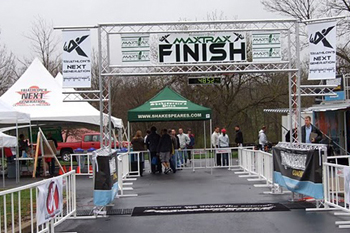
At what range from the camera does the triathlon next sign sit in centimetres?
1356

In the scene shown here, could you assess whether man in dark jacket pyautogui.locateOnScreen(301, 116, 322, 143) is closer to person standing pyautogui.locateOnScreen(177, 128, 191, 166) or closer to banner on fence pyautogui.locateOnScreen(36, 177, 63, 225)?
person standing pyautogui.locateOnScreen(177, 128, 191, 166)

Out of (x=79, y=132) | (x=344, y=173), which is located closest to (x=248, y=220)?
(x=344, y=173)

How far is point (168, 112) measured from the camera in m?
21.0

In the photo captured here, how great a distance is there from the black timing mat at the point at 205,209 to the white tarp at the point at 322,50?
339 cm

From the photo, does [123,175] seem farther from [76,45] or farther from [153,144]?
[76,45]

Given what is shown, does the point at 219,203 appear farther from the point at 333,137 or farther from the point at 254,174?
the point at 333,137

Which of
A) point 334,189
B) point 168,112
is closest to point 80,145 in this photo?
point 168,112

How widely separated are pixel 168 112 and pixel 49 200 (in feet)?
43.4

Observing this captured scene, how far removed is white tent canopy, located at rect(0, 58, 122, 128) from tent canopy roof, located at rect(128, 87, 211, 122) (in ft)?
8.79

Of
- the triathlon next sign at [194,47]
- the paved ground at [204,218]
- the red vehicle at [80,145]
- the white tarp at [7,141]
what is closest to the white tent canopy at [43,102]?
the white tarp at [7,141]

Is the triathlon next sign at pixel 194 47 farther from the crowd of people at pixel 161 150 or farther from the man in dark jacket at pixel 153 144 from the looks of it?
the man in dark jacket at pixel 153 144

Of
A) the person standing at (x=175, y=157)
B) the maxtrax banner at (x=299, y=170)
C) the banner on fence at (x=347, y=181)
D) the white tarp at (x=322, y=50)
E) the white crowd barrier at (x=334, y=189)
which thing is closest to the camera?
the banner on fence at (x=347, y=181)

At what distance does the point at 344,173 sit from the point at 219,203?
391 centimetres

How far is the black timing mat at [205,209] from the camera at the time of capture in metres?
11.1
